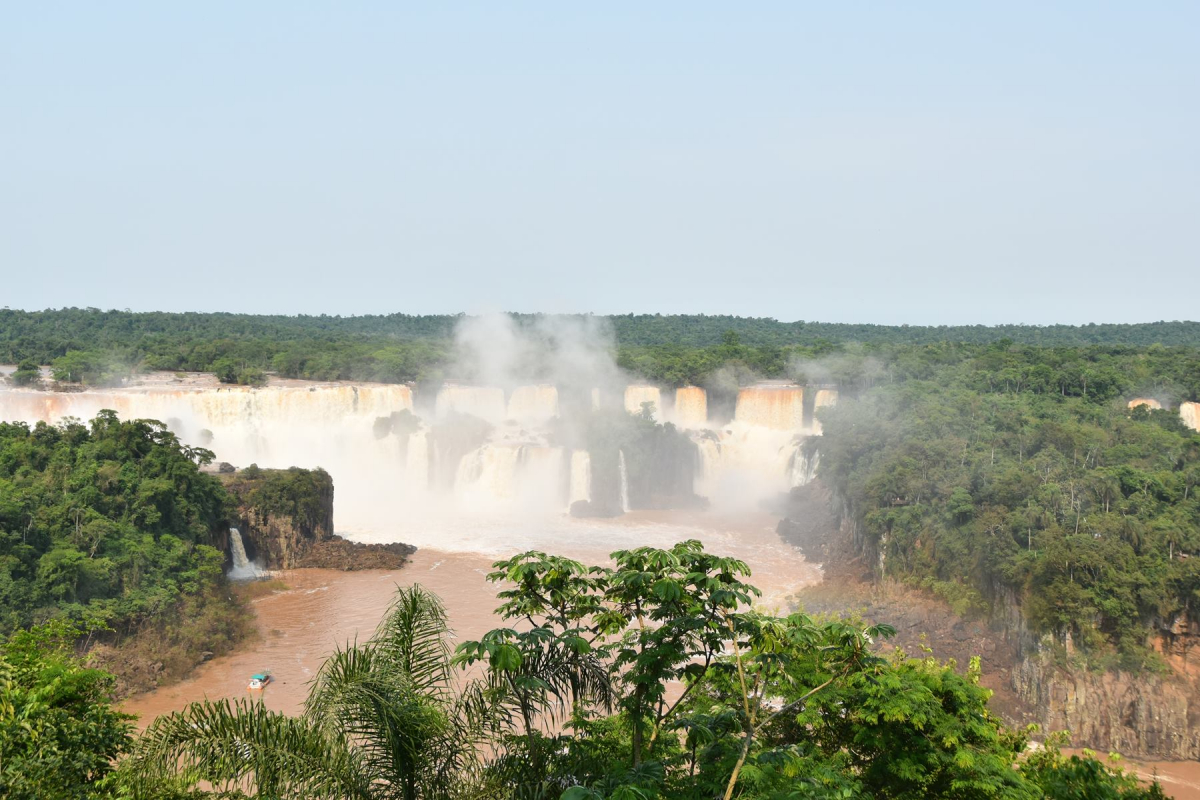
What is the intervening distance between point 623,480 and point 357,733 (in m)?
38.6

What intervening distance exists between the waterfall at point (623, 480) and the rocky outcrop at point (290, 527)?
13368 mm

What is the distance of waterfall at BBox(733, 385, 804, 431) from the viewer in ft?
161

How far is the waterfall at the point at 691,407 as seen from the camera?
51.4 meters

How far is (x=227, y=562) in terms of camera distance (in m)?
30.3

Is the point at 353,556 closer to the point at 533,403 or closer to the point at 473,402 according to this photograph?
the point at 473,402

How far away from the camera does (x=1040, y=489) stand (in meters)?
26.4

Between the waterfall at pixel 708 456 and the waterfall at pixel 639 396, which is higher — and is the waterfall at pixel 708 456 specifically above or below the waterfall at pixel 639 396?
below

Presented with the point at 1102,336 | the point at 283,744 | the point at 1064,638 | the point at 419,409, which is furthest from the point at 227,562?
the point at 1102,336

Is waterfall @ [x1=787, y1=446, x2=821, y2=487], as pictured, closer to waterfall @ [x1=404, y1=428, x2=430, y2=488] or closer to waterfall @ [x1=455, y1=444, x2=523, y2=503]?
waterfall @ [x1=455, y1=444, x2=523, y2=503]

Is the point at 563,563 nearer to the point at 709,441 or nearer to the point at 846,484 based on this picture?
the point at 846,484

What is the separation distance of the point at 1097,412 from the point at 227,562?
33338 mm

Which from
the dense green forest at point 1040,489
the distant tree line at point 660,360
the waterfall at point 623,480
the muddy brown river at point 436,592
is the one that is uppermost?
the distant tree line at point 660,360

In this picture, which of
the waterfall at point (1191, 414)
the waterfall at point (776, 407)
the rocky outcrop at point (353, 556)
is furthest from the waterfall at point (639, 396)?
the waterfall at point (1191, 414)

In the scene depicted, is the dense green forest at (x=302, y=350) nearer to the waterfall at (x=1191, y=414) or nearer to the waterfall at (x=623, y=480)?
the waterfall at (x=623, y=480)
